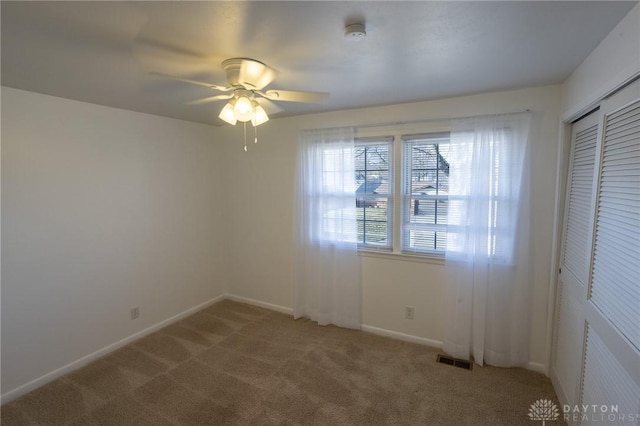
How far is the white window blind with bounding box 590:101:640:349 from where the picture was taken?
129cm

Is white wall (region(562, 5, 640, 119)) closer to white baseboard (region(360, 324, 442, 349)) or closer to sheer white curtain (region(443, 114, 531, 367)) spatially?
sheer white curtain (region(443, 114, 531, 367))

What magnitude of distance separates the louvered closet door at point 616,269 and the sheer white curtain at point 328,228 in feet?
6.24

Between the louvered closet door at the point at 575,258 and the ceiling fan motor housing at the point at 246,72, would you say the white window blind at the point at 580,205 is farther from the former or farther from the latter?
the ceiling fan motor housing at the point at 246,72

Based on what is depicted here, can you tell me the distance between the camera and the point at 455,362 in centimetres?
266

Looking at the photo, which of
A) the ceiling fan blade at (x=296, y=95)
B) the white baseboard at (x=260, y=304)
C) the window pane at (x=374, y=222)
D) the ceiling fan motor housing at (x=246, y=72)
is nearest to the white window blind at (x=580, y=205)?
the window pane at (x=374, y=222)

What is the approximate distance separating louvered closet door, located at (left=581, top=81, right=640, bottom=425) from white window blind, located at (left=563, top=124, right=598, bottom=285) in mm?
212

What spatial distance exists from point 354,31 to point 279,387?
8.13 feet

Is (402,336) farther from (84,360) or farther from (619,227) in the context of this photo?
(84,360)

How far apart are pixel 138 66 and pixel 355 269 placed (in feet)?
8.28

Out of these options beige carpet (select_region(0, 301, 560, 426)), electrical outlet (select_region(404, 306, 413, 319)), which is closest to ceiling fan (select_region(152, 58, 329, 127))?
beige carpet (select_region(0, 301, 560, 426))

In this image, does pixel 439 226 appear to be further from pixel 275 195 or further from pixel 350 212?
pixel 275 195

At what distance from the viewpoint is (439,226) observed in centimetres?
287

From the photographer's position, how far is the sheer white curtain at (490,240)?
2439mm

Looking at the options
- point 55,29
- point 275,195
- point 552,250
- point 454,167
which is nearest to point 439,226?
point 454,167
